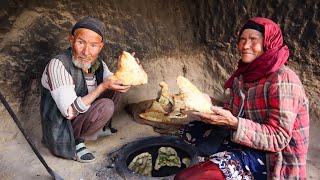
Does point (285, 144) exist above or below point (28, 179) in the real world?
above

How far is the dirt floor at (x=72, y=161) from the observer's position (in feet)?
→ 8.87

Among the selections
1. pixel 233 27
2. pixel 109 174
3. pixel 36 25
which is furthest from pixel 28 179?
pixel 233 27

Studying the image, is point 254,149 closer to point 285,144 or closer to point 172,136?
point 285,144

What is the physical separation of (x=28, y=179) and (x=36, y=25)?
155 cm

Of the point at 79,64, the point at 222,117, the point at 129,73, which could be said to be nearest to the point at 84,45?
the point at 79,64

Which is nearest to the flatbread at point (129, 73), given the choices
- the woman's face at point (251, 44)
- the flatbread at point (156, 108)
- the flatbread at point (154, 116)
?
the woman's face at point (251, 44)

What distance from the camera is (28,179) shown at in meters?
2.65

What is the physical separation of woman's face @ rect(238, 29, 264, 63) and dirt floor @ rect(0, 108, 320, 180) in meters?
1.25

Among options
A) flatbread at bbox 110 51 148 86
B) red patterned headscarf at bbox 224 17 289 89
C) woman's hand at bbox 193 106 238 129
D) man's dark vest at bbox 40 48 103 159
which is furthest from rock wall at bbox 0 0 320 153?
woman's hand at bbox 193 106 238 129

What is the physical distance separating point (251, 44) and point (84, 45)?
1314 mm

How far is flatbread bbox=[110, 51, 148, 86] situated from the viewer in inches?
102

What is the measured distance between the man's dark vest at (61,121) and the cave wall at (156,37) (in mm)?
681

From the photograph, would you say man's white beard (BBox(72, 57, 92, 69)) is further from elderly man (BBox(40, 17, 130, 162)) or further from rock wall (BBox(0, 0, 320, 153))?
rock wall (BBox(0, 0, 320, 153))

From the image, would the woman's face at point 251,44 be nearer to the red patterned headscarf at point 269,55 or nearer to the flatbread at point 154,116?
the red patterned headscarf at point 269,55
